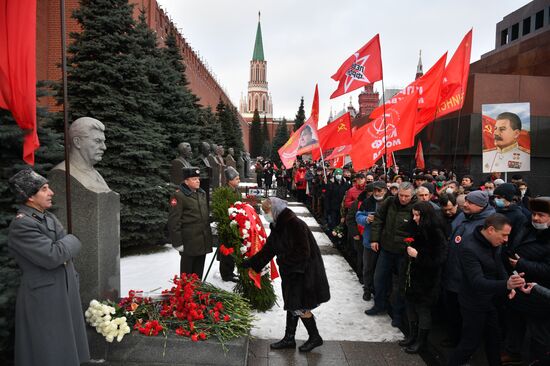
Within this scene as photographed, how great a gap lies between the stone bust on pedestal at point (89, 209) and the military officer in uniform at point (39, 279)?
41.0 inches

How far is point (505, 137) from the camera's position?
10.1m

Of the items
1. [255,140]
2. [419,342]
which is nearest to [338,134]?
[419,342]

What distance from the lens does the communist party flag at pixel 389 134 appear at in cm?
884

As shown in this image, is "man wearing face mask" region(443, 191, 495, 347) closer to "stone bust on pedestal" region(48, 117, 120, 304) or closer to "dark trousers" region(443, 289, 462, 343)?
"dark trousers" region(443, 289, 462, 343)

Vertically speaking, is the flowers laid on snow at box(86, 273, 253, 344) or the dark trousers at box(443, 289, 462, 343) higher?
the flowers laid on snow at box(86, 273, 253, 344)

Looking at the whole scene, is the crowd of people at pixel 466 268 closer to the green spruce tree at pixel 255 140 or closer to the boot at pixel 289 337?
the boot at pixel 289 337

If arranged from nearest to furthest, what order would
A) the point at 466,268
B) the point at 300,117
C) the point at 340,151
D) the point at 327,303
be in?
the point at 466,268, the point at 327,303, the point at 340,151, the point at 300,117

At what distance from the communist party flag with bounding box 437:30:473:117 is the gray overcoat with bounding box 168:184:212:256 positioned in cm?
677

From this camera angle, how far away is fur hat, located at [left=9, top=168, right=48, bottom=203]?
2996 millimetres

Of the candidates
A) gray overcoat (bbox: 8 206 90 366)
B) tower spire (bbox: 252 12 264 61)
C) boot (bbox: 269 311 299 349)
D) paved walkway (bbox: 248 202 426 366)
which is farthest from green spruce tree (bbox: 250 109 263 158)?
gray overcoat (bbox: 8 206 90 366)

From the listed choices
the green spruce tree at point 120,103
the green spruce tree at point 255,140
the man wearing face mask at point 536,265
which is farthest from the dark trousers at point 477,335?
the green spruce tree at point 255,140

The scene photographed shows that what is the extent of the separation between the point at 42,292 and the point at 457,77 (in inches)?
373

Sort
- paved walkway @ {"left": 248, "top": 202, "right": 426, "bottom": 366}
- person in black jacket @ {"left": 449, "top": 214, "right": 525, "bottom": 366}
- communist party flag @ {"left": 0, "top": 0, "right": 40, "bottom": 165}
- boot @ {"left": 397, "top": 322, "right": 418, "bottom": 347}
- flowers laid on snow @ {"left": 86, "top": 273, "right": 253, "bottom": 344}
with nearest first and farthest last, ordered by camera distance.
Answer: communist party flag @ {"left": 0, "top": 0, "right": 40, "bottom": 165} → person in black jacket @ {"left": 449, "top": 214, "right": 525, "bottom": 366} → flowers laid on snow @ {"left": 86, "top": 273, "right": 253, "bottom": 344} → paved walkway @ {"left": 248, "top": 202, "right": 426, "bottom": 366} → boot @ {"left": 397, "top": 322, "right": 418, "bottom": 347}

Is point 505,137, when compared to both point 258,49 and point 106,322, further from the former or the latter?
point 258,49
